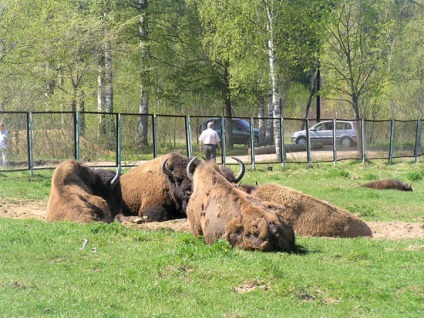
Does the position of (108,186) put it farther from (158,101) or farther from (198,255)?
(158,101)

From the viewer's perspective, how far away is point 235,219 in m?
9.98

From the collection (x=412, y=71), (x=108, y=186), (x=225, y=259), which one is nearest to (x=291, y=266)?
(x=225, y=259)

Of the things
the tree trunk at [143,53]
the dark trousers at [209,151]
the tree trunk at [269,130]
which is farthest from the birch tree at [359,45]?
the dark trousers at [209,151]

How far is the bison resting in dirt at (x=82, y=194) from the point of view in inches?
507

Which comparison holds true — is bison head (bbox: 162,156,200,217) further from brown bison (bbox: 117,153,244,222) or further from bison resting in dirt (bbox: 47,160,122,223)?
bison resting in dirt (bbox: 47,160,122,223)

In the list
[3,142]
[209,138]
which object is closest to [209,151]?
[209,138]

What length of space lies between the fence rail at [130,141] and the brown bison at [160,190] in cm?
919

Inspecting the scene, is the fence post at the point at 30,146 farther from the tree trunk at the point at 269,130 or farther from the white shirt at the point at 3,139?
the tree trunk at the point at 269,130

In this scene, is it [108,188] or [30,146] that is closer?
[108,188]

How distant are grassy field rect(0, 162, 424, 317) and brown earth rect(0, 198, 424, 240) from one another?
1381 millimetres

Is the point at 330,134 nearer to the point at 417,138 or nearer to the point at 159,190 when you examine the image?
the point at 417,138

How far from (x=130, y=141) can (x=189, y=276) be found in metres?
20.7

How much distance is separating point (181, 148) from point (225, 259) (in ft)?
69.5

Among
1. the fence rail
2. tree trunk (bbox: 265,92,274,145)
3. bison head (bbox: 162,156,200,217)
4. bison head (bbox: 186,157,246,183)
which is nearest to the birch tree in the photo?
the fence rail
